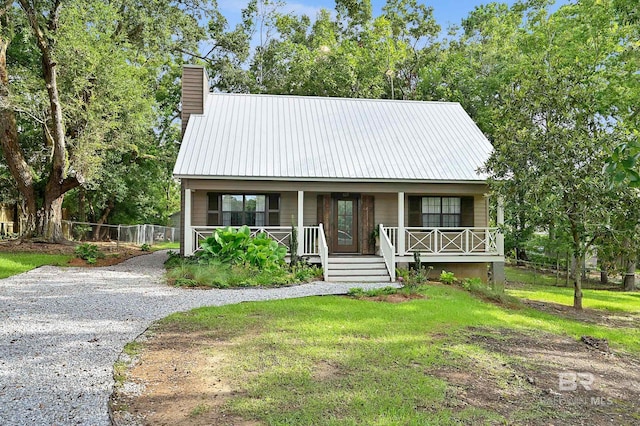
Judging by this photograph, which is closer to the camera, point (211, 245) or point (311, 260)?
point (211, 245)

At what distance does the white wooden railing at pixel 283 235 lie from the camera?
1343 cm

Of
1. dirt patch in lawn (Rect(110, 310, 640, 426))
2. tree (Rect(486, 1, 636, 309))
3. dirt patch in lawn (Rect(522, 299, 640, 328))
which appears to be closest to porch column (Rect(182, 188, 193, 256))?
dirt patch in lawn (Rect(110, 310, 640, 426))

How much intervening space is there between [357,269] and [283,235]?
2.87 metres

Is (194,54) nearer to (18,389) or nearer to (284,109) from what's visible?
(284,109)

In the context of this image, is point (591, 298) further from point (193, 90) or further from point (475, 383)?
point (193, 90)

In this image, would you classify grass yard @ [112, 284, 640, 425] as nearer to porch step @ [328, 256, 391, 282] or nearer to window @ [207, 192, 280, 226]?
porch step @ [328, 256, 391, 282]

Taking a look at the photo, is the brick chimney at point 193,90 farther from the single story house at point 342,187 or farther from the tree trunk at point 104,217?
the tree trunk at point 104,217

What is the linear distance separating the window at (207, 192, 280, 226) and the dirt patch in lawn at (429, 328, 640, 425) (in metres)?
8.71

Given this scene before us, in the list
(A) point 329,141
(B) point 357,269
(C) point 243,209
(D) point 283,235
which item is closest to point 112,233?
(C) point 243,209

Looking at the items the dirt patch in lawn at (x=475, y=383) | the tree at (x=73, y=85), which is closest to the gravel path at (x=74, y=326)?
the dirt patch in lawn at (x=475, y=383)

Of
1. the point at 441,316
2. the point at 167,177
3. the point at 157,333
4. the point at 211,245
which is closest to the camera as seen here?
the point at 157,333

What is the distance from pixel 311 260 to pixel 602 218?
7420mm

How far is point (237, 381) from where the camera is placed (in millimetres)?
4672

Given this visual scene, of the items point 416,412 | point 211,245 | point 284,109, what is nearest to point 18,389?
point 416,412
